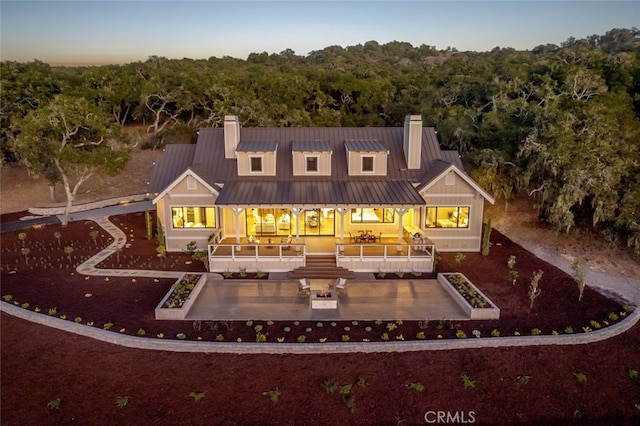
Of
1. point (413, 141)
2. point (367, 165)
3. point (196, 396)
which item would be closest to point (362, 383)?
point (196, 396)

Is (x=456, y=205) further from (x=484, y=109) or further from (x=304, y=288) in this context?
(x=484, y=109)

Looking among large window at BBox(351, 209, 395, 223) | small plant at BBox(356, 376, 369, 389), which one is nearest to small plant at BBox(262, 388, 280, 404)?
small plant at BBox(356, 376, 369, 389)

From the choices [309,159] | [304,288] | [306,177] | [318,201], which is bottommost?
[304,288]

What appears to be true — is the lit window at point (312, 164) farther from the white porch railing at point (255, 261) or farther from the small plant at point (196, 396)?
the small plant at point (196, 396)

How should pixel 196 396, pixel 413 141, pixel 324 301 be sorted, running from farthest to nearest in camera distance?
pixel 413 141
pixel 324 301
pixel 196 396

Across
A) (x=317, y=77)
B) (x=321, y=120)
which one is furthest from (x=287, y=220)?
(x=317, y=77)

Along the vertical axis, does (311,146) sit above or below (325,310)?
above

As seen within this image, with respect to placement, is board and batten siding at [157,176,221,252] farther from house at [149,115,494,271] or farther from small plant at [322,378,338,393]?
small plant at [322,378,338,393]

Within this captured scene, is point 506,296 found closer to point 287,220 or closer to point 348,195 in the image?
point 348,195
